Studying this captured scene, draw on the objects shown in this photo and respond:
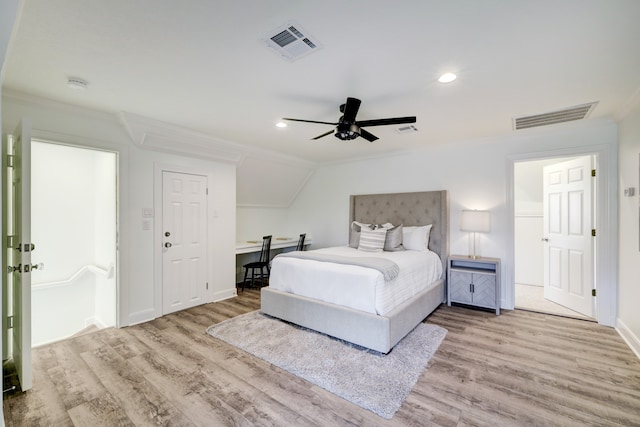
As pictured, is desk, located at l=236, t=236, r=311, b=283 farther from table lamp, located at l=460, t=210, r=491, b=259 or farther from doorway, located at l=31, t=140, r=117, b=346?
table lamp, located at l=460, t=210, r=491, b=259

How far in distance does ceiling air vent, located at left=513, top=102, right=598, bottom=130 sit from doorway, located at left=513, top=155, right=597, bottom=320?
599 mm

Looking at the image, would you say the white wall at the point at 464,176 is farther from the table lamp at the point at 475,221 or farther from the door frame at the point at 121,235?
the door frame at the point at 121,235

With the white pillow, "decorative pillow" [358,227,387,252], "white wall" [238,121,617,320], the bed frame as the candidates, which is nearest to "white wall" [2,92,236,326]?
the bed frame

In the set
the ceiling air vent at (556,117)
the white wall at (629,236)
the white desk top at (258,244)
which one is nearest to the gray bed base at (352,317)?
the white desk top at (258,244)

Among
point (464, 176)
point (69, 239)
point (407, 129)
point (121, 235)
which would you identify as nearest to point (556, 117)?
point (464, 176)

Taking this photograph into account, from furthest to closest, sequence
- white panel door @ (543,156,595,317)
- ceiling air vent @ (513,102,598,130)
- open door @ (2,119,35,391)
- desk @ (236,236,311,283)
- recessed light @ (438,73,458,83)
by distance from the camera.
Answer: desk @ (236,236,311,283), white panel door @ (543,156,595,317), ceiling air vent @ (513,102,598,130), recessed light @ (438,73,458,83), open door @ (2,119,35,391)

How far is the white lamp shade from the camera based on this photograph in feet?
13.1

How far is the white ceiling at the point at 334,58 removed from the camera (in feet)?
5.33

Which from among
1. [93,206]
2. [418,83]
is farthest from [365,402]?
[93,206]

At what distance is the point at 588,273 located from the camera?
12.0 feet

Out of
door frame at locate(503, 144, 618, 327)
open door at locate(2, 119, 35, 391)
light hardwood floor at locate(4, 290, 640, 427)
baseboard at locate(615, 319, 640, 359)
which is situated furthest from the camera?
door frame at locate(503, 144, 618, 327)

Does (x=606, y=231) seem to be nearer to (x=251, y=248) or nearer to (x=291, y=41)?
(x=291, y=41)

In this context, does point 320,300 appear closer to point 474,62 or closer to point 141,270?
point 141,270

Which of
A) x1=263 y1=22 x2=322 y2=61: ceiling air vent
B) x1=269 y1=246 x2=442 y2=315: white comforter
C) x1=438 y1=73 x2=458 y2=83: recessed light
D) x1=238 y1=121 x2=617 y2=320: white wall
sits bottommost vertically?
x1=269 y1=246 x2=442 y2=315: white comforter
